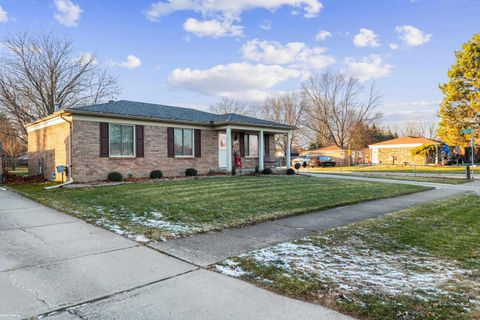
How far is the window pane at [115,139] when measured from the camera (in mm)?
14367

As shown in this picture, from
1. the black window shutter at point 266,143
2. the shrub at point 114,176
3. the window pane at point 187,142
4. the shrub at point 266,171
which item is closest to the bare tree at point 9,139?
the shrub at point 114,176

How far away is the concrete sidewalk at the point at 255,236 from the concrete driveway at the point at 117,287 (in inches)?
13.2

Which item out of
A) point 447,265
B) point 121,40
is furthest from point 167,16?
point 447,265

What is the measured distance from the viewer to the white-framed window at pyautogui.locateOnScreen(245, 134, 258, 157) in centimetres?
2025

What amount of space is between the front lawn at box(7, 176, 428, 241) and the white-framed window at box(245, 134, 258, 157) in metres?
8.48

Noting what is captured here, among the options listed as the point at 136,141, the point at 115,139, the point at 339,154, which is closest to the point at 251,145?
the point at 136,141

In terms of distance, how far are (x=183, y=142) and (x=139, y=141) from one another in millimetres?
2520

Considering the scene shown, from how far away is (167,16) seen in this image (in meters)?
15.2

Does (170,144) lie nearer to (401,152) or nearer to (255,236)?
(255,236)

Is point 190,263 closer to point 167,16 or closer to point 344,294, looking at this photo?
A: point 344,294

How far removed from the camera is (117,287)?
3.48 m

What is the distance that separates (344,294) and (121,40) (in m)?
16.2

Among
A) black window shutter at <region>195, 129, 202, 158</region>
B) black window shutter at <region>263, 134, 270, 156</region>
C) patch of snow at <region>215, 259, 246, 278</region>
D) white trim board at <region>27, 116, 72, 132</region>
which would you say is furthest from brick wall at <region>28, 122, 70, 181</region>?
patch of snow at <region>215, 259, 246, 278</region>

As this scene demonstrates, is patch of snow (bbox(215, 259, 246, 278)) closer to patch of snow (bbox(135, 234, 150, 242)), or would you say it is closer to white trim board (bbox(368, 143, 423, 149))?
patch of snow (bbox(135, 234, 150, 242))
